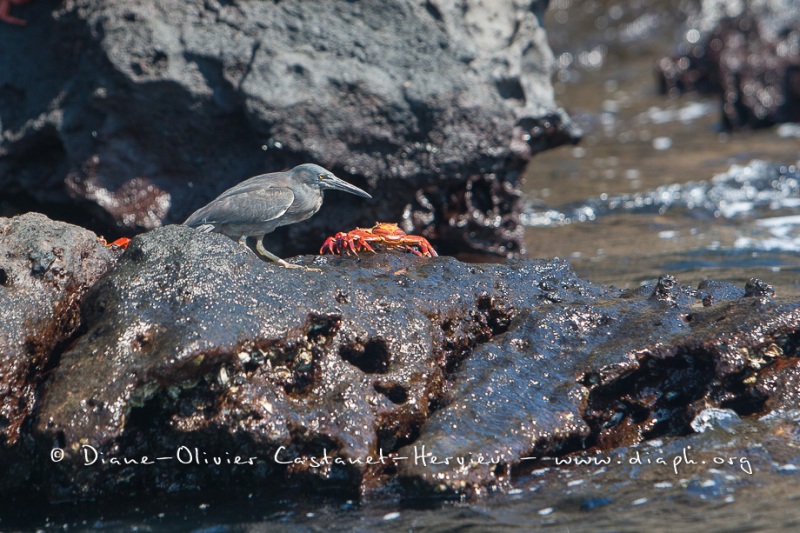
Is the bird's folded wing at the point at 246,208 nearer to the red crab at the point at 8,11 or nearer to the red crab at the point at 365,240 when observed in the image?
the red crab at the point at 365,240

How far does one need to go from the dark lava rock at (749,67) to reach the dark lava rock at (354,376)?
353 inches

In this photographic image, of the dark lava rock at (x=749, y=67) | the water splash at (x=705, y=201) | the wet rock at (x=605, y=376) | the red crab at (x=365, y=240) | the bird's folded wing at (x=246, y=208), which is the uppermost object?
the dark lava rock at (x=749, y=67)

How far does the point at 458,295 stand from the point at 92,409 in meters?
1.89

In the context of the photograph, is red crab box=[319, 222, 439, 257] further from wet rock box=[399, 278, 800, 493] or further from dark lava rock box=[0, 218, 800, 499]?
wet rock box=[399, 278, 800, 493]

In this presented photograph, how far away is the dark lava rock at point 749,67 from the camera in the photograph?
13.1 metres

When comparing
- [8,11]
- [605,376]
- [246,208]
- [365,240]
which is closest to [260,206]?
[246,208]

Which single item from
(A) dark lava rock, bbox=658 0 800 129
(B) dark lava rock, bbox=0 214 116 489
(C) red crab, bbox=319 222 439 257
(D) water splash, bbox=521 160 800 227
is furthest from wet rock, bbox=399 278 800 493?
(A) dark lava rock, bbox=658 0 800 129

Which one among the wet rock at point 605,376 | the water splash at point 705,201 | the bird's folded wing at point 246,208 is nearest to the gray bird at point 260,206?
the bird's folded wing at point 246,208

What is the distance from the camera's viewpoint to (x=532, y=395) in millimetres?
4543

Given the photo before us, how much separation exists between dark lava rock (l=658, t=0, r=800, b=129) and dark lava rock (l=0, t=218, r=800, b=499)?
8.97 meters

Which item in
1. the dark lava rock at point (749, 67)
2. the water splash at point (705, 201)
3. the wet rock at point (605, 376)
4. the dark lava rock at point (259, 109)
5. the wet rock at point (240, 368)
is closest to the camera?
the wet rock at point (240, 368)

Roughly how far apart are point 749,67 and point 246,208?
33.3 ft

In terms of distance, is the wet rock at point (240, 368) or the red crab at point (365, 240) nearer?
the wet rock at point (240, 368)

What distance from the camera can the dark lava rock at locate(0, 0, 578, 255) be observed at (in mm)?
7395
